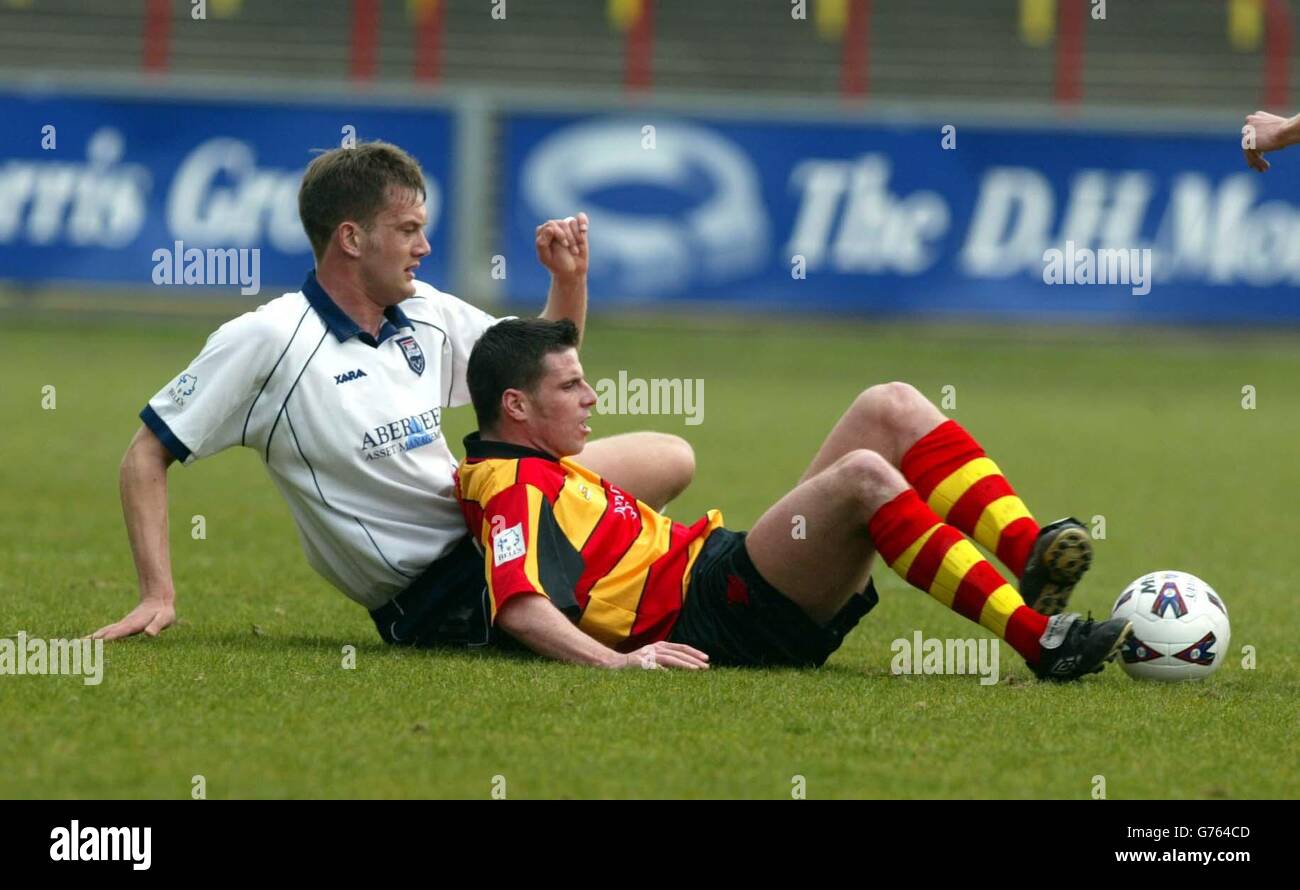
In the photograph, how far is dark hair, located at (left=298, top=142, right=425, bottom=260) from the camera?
5676 mm

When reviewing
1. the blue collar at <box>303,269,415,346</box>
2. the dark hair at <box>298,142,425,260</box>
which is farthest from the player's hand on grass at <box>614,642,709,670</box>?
the dark hair at <box>298,142,425,260</box>

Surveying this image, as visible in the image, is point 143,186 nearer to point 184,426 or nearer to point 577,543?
point 184,426

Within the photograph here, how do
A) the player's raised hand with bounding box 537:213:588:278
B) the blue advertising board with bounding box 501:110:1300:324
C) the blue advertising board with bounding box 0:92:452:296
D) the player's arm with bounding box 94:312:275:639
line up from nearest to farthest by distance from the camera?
the player's arm with bounding box 94:312:275:639, the player's raised hand with bounding box 537:213:588:278, the blue advertising board with bounding box 0:92:452:296, the blue advertising board with bounding box 501:110:1300:324

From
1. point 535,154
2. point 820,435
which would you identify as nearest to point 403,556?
point 820,435

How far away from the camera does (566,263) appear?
20.0ft

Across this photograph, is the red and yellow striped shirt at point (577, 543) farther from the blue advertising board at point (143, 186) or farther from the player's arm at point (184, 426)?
the blue advertising board at point (143, 186)

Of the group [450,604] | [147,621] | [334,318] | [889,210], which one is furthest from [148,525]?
[889,210]

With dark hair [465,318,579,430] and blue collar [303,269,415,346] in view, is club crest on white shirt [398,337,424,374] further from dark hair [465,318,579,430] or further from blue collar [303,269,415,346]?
dark hair [465,318,579,430]

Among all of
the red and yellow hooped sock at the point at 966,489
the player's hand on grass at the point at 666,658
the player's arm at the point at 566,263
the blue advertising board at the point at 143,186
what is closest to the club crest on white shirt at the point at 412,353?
the player's arm at the point at 566,263

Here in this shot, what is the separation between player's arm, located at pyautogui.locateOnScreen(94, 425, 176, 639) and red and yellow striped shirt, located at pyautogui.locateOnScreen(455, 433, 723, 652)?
0.85 metres

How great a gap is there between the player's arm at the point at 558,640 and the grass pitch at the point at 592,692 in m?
0.06

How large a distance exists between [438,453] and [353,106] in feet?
42.5

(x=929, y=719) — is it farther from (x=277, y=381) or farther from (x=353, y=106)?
(x=353, y=106)

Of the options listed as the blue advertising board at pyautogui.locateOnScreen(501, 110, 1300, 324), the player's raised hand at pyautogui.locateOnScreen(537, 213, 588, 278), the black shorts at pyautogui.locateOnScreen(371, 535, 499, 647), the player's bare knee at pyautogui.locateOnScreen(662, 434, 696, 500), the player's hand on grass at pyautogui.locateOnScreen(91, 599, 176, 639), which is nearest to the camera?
the player's hand on grass at pyautogui.locateOnScreen(91, 599, 176, 639)
